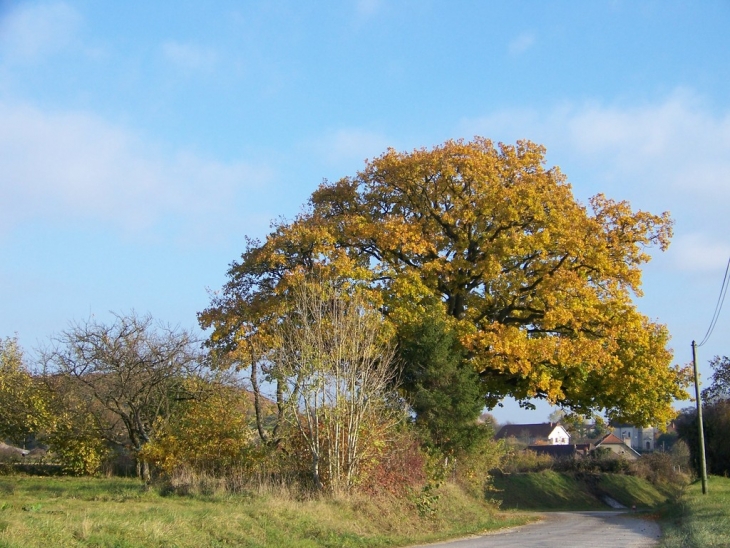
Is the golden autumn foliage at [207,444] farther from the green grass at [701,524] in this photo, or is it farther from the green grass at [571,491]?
the green grass at [571,491]

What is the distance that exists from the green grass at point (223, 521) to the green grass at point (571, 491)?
75.5 ft

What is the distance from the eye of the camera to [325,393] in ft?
63.4

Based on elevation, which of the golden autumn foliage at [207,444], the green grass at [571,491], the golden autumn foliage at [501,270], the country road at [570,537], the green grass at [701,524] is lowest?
the green grass at [571,491]

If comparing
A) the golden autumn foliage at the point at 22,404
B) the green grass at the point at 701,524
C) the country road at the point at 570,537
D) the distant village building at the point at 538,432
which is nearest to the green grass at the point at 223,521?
the country road at the point at 570,537

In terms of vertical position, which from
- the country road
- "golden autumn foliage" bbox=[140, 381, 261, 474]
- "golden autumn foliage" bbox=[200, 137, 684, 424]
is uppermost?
"golden autumn foliage" bbox=[200, 137, 684, 424]

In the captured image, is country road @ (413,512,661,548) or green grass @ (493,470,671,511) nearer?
country road @ (413,512,661,548)

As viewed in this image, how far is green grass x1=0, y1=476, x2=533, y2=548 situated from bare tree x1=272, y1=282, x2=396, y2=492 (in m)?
1.48

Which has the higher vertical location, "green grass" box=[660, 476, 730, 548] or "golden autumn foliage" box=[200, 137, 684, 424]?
"golden autumn foliage" box=[200, 137, 684, 424]

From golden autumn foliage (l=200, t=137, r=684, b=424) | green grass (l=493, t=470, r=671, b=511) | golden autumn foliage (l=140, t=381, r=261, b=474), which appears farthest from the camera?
green grass (l=493, t=470, r=671, b=511)

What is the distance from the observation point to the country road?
51.5ft

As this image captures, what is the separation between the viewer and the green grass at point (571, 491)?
44.0 meters

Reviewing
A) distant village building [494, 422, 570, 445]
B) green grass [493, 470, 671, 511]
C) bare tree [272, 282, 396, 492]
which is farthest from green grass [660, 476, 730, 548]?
distant village building [494, 422, 570, 445]

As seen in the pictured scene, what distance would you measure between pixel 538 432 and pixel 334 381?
354 ft

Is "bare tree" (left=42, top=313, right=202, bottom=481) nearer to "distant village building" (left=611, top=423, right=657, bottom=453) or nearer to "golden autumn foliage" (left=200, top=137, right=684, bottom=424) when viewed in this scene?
"golden autumn foliage" (left=200, top=137, right=684, bottom=424)
